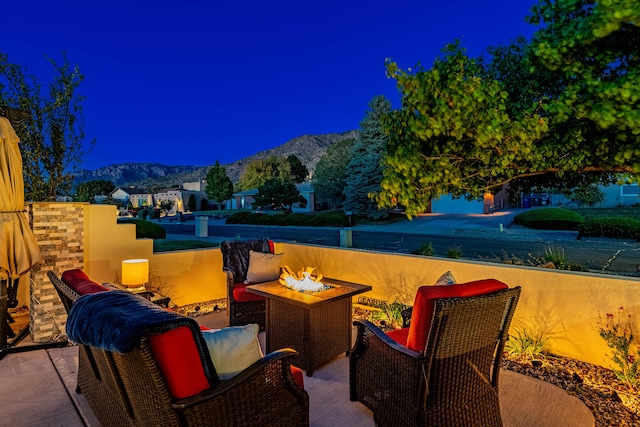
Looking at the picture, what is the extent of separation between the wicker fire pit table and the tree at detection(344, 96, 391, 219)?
1816 cm

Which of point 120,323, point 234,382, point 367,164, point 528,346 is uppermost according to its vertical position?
point 367,164

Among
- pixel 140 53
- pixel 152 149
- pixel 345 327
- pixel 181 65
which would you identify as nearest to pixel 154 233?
pixel 345 327

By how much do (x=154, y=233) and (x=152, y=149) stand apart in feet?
193

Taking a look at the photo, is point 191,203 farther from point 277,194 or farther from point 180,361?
point 180,361

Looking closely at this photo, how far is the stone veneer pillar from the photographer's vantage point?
4141 mm

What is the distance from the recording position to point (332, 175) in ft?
92.4

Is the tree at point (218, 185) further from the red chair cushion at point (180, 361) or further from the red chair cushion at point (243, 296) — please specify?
the red chair cushion at point (180, 361)

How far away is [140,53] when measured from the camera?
27.2 metres

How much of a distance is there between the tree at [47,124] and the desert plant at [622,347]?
7310 mm

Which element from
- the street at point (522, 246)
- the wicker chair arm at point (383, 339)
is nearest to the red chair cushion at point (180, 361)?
the wicker chair arm at point (383, 339)

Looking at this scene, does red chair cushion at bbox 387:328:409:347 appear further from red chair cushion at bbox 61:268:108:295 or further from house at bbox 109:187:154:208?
house at bbox 109:187:154:208

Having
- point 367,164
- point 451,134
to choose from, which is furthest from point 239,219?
point 451,134

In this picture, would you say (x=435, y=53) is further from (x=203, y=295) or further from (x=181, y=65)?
(x=181, y=65)

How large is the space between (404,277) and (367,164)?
17.3m
